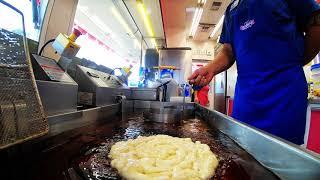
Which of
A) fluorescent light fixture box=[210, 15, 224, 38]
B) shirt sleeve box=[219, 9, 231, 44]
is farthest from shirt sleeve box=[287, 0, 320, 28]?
fluorescent light fixture box=[210, 15, 224, 38]

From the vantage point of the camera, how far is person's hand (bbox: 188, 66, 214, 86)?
1630 millimetres

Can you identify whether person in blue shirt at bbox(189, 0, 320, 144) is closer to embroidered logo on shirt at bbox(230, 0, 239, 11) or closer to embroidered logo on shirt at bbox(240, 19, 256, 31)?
embroidered logo on shirt at bbox(240, 19, 256, 31)

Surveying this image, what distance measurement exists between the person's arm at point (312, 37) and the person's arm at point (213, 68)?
602 mm

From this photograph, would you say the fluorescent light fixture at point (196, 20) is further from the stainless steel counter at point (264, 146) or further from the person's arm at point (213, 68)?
the stainless steel counter at point (264, 146)

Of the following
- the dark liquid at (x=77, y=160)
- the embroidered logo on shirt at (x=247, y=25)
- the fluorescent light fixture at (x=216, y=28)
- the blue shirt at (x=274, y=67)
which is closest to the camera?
the dark liquid at (x=77, y=160)

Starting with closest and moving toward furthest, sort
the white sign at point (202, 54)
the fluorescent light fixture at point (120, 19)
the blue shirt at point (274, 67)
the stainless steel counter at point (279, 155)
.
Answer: the stainless steel counter at point (279, 155), the blue shirt at point (274, 67), the fluorescent light fixture at point (120, 19), the white sign at point (202, 54)

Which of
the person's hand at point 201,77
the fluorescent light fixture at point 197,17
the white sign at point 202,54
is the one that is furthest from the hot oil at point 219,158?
the white sign at point 202,54

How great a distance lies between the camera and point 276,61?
127cm

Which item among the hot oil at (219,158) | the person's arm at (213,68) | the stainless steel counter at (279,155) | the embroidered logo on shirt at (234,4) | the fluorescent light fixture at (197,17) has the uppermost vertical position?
the fluorescent light fixture at (197,17)

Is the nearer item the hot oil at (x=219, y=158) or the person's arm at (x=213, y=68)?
the hot oil at (x=219, y=158)

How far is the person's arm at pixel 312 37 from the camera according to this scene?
126 centimetres

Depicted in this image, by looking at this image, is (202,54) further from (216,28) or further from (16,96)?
(16,96)

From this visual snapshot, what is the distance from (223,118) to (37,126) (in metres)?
1.13

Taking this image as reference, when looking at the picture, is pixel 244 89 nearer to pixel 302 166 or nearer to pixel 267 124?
pixel 267 124
